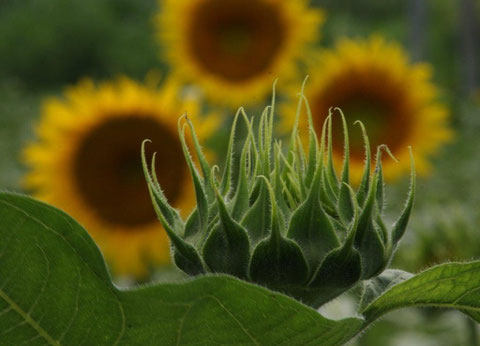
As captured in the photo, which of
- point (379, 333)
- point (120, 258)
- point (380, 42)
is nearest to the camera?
point (120, 258)

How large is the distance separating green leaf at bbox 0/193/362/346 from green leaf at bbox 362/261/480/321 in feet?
0.13

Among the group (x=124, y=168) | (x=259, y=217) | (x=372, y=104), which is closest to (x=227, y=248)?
(x=259, y=217)

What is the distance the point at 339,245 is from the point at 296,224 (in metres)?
0.02

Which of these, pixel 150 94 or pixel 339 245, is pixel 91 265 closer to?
pixel 339 245

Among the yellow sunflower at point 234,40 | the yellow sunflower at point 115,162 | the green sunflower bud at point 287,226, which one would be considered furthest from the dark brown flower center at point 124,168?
the green sunflower bud at point 287,226

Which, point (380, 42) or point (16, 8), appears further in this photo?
point (16, 8)

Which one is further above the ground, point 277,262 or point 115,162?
point 115,162

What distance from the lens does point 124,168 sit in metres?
1.30

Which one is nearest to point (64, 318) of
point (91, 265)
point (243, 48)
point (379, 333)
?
point (91, 265)

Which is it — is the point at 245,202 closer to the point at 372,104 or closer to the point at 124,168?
the point at 124,168

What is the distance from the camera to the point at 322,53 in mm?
1590

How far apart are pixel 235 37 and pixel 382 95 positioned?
0.96 feet

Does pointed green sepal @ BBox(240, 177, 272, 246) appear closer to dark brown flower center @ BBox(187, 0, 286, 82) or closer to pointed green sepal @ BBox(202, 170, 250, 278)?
pointed green sepal @ BBox(202, 170, 250, 278)

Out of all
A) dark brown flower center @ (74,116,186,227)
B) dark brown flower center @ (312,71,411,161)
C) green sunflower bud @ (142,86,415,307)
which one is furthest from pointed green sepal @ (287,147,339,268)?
dark brown flower center @ (312,71,411,161)
